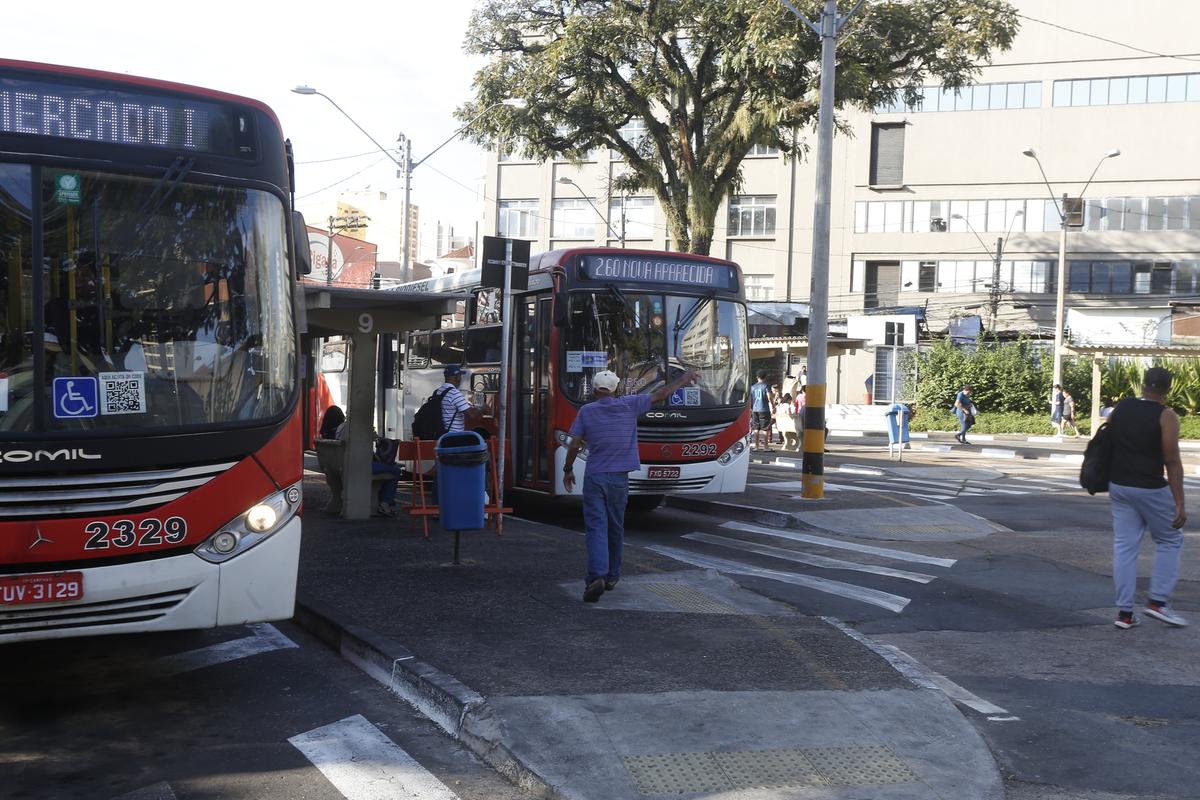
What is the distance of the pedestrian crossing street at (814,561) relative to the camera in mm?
10172

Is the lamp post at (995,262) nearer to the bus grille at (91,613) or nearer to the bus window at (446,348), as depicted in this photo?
the bus window at (446,348)

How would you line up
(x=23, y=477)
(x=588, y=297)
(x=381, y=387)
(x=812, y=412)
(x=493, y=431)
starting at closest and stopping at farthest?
(x=23, y=477) → (x=588, y=297) → (x=493, y=431) → (x=812, y=412) → (x=381, y=387)

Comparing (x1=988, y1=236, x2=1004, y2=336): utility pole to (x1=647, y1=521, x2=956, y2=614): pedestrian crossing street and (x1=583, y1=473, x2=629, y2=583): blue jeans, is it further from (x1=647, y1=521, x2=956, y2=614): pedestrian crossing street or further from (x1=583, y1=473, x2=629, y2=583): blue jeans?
(x1=583, y1=473, x2=629, y2=583): blue jeans

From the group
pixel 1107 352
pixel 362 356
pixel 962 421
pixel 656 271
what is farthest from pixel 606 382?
pixel 1107 352

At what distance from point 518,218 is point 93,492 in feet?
182

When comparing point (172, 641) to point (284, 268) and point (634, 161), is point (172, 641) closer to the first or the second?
point (284, 268)

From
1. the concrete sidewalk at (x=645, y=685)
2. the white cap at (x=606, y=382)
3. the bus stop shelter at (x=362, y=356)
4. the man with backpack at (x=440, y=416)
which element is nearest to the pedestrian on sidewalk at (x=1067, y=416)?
the man with backpack at (x=440, y=416)

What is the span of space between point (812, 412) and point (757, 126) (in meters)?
8.22

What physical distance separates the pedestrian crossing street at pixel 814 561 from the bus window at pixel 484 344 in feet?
10.9

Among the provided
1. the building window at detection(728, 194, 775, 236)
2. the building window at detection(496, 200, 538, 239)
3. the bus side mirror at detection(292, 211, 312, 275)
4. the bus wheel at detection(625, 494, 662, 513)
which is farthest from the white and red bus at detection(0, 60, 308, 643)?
the building window at detection(496, 200, 538, 239)

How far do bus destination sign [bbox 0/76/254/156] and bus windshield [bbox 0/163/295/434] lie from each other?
21 cm

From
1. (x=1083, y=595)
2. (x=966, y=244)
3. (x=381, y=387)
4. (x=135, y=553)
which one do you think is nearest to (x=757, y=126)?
(x=381, y=387)

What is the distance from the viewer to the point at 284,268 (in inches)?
257

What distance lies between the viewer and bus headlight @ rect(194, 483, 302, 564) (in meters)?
5.98
